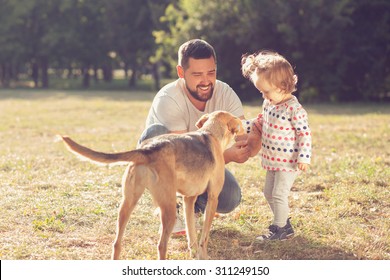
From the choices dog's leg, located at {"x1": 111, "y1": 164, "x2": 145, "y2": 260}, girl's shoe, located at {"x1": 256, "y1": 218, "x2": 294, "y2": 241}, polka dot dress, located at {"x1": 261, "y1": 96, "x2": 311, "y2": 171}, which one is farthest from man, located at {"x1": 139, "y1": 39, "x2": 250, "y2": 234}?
dog's leg, located at {"x1": 111, "y1": 164, "x2": 145, "y2": 260}

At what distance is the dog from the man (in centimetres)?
72

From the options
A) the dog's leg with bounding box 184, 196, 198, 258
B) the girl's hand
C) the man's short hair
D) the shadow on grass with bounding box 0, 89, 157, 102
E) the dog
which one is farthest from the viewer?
the shadow on grass with bounding box 0, 89, 157, 102

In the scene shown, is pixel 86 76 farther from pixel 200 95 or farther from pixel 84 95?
pixel 200 95

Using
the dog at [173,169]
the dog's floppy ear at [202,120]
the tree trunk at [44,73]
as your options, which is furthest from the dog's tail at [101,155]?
the tree trunk at [44,73]

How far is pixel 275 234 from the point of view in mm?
5703

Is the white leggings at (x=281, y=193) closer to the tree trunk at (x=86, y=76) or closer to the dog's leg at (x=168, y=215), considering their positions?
the dog's leg at (x=168, y=215)

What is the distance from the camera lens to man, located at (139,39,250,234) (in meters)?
5.92

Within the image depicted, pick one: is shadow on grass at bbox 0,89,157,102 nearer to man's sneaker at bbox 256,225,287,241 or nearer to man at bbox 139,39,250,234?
man at bbox 139,39,250,234

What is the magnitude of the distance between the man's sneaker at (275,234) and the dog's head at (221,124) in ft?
3.57

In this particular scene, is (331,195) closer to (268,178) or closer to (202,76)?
(268,178)

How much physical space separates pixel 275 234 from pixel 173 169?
5.40 feet

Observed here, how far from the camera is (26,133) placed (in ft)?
49.3

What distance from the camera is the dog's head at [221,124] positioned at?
520cm
